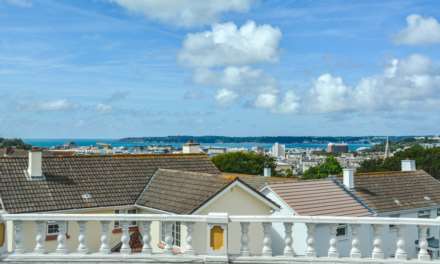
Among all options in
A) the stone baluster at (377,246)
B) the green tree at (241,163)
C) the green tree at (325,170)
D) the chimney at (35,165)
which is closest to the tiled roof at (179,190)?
the chimney at (35,165)

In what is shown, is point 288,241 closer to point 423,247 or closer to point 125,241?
point 423,247

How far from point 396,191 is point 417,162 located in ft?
102

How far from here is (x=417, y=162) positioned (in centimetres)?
5941

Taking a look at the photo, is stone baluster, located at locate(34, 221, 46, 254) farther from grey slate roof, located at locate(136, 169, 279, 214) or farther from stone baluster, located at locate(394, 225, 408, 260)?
→ grey slate roof, located at locate(136, 169, 279, 214)

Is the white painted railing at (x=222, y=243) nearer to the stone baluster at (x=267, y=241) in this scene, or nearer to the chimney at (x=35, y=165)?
the stone baluster at (x=267, y=241)

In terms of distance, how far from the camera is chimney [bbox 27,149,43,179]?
21.3 metres

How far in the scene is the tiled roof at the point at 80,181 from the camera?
791 inches

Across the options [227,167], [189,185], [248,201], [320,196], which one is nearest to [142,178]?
[189,185]

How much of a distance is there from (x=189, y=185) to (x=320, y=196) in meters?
8.78

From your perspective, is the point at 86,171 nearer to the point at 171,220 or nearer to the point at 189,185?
the point at 189,185

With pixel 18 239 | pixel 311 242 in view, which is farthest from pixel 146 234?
pixel 311 242

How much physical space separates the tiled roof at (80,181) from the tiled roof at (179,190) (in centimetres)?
82

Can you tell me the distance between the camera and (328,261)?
7.74 metres

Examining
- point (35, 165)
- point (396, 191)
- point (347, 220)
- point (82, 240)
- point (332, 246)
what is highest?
point (35, 165)
